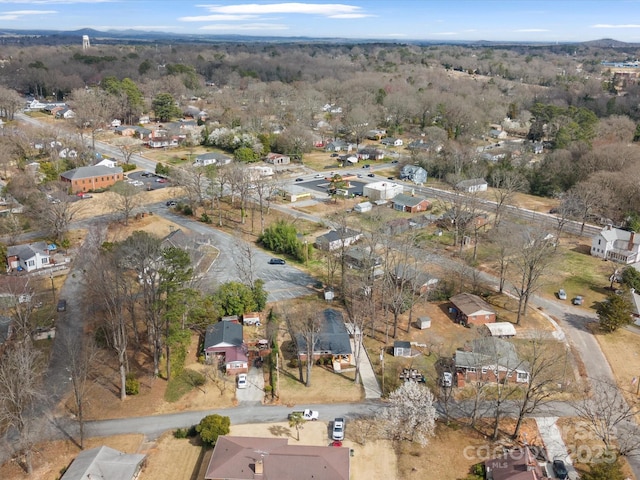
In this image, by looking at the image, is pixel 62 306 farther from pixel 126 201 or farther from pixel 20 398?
pixel 126 201

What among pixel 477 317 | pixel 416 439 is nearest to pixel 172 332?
pixel 416 439

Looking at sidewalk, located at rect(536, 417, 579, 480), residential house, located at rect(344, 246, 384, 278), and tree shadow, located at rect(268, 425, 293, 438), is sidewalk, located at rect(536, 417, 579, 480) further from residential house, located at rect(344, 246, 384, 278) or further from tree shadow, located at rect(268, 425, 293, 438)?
residential house, located at rect(344, 246, 384, 278)

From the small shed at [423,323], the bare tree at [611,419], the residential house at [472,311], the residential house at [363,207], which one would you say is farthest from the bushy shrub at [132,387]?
the residential house at [363,207]

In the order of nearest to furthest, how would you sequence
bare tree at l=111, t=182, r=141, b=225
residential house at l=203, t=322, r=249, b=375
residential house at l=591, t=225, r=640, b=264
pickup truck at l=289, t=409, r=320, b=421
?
pickup truck at l=289, t=409, r=320, b=421 < residential house at l=203, t=322, r=249, b=375 < residential house at l=591, t=225, r=640, b=264 < bare tree at l=111, t=182, r=141, b=225

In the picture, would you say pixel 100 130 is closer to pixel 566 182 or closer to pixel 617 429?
pixel 566 182

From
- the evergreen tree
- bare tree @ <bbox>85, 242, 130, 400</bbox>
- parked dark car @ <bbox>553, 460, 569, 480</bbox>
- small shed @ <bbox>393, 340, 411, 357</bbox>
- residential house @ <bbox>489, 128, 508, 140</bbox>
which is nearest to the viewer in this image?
parked dark car @ <bbox>553, 460, 569, 480</bbox>

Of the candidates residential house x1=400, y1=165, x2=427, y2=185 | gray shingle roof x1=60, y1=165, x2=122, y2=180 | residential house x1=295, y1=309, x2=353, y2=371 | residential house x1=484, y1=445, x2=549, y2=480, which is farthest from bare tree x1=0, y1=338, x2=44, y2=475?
residential house x1=400, y1=165, x2=427, y2=185
